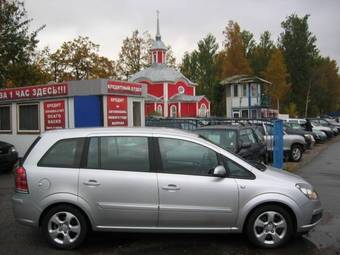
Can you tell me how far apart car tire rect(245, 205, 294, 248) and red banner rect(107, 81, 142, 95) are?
11.1 meters

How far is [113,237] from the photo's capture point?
6.55 meters

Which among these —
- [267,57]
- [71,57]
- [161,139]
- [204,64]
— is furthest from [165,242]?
[204,64]

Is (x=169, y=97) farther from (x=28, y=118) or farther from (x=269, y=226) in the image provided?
(x=269, y=226)

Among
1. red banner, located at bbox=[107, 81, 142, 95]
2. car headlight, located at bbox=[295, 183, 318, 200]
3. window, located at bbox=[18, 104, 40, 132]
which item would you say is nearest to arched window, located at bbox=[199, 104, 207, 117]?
red banner, located at bbox=[107, 81, 142, 95]

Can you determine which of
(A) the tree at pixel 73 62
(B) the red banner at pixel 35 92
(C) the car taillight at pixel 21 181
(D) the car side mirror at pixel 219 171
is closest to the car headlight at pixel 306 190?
(D) the car side mirror at pixel 219 171

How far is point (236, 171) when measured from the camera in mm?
5969

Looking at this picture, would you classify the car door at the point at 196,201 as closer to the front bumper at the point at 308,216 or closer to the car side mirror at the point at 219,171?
the car side mirror at the point at 219,171

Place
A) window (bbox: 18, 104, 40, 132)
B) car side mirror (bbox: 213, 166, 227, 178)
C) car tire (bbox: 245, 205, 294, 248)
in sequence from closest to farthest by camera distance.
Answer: car side mirror (bbox: 213, 166, 227, 178) → car tire (bbox: 245, 205, 294, 248) → window (bbox: 18, 104, 40, 132)

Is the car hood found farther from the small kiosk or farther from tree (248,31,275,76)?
tree (248,31,275,76)

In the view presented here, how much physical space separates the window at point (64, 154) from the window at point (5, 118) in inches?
519

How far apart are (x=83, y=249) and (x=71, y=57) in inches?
1839

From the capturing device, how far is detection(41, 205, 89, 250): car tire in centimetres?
600

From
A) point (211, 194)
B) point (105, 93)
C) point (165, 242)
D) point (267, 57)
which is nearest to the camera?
point (211, 194)

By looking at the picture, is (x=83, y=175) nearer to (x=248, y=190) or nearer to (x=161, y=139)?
(x=161, y=139)
